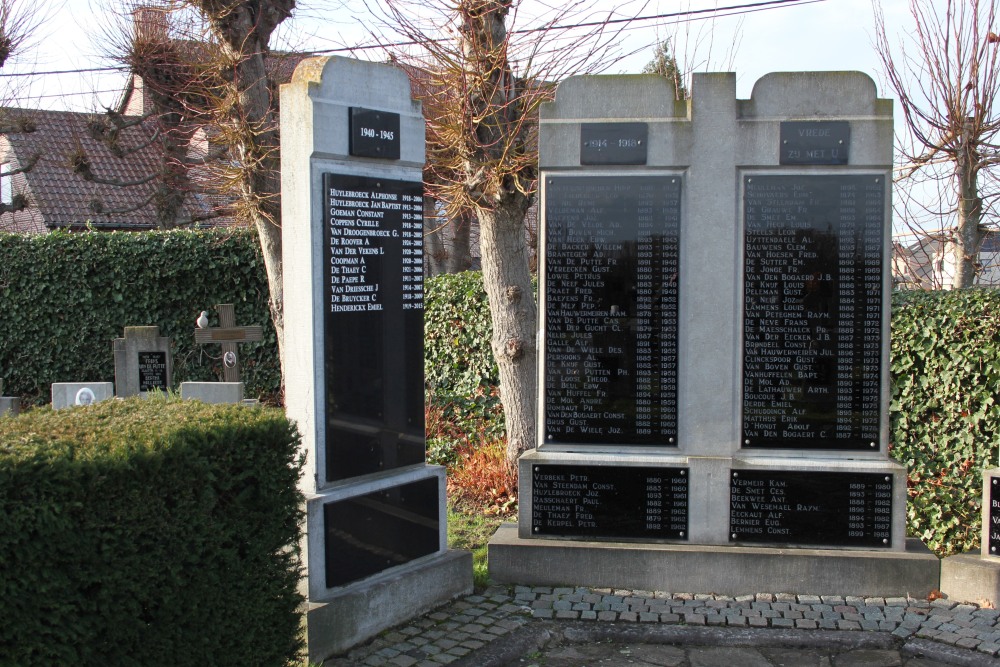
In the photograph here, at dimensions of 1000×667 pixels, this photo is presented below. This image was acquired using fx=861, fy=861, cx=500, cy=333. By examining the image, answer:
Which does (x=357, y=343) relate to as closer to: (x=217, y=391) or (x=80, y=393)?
(x=217, y=391)

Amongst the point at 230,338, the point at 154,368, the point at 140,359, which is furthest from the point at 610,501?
the point at 140,359

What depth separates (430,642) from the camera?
4.58 metres

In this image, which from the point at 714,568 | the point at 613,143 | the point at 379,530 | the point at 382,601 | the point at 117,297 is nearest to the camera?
the point at 382,601

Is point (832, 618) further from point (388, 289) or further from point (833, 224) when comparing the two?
point (388, 289)

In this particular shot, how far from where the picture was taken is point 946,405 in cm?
660

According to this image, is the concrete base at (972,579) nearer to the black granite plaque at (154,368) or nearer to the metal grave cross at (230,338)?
the metal grave cross at (230,338)

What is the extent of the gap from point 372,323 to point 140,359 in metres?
6.25

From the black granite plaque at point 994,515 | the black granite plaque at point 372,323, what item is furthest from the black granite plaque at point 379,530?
the black granite plaque at point 994,515

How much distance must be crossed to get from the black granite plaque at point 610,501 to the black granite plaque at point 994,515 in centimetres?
180

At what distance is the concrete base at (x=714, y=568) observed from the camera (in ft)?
17.3

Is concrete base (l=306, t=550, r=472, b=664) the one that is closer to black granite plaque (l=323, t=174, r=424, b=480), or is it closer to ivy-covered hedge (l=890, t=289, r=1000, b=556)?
black granite plaque (l=323, t=174, r=424, b=480)

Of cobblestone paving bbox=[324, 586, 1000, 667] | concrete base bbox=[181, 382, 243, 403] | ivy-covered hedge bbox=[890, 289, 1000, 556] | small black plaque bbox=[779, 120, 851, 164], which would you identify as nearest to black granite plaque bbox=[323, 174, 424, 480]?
cobblestone paving bbox=[324, 586, 1000, 667]

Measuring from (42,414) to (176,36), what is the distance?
12220mm

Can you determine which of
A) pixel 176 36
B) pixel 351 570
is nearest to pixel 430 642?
pixel 351 570
